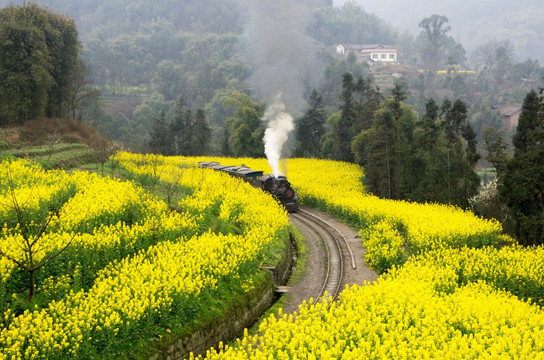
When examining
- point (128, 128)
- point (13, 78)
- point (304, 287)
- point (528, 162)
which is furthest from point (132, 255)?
point (128, 128)

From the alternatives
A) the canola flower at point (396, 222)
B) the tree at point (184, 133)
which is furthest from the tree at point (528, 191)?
the tree at point (184, 133)

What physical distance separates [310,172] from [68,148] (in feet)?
94.7

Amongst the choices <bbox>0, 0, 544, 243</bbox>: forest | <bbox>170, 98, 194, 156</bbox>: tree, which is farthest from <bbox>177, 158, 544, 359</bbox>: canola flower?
<bbox>170, 98, 194, 156</bbox>: tree

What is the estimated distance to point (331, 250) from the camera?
94.5ft

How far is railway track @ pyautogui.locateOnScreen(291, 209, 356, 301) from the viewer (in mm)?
22641

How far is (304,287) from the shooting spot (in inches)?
896

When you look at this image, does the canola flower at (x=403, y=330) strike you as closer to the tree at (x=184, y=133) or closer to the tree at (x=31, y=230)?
the tree at (x=31, y=230)

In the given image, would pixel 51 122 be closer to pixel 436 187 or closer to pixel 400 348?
pixel 436 187

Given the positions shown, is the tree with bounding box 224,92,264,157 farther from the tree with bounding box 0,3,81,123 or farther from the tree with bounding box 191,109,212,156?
the tree with bounding box 0,3,81,123

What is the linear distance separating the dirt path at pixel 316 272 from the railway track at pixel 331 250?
0.82ft

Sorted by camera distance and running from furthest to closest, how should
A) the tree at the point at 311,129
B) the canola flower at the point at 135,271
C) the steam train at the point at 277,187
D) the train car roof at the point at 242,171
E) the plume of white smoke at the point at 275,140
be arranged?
the tree at the point at 311,129 < the plume of white smoke at the point at 275,140 < the train car roof at the point at 242,171 < the steam train at the point at 277,187 < the canola flower at the point at 135,271

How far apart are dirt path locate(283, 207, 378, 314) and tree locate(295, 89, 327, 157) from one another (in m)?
44.9

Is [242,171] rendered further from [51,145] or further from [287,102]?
[287,102]

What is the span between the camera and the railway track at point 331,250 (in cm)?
2264
